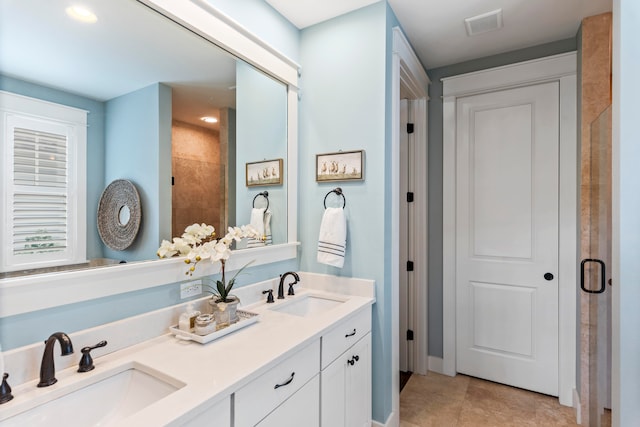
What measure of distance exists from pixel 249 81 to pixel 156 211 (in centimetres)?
91

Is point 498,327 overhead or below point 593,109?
below

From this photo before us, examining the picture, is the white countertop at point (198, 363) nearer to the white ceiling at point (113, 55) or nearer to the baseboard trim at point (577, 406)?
the white ceiling at point (113, 55)

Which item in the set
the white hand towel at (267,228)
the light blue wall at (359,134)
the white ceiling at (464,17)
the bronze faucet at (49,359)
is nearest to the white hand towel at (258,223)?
the white hand towel at (267,228)

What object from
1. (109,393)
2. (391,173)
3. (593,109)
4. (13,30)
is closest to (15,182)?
(13,30)

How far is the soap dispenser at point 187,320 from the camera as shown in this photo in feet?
4.32

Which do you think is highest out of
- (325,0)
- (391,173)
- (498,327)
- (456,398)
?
(325,0)

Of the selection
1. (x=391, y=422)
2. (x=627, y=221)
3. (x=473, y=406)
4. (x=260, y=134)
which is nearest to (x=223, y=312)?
(x=260, y=134)

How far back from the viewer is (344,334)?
1.58 meters

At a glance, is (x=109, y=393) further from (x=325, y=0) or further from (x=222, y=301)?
(x=325, y=0)

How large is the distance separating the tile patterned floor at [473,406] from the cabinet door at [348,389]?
0.60 metres

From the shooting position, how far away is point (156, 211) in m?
1.35

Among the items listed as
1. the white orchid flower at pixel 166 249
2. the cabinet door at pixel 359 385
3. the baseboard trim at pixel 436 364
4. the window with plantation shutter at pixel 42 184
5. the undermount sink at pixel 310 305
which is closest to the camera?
the window with plantation shutter at pixel 42 184

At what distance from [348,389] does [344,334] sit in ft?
0.95

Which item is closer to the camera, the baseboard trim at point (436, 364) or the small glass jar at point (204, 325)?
the small glass jar at point (204, 325)
